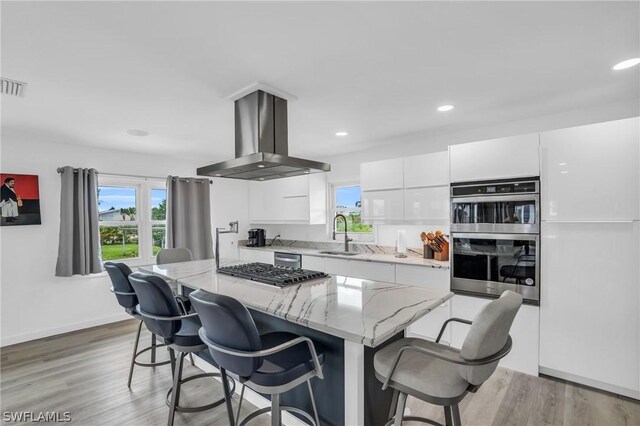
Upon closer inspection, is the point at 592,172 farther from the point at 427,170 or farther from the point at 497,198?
the point at 427,170

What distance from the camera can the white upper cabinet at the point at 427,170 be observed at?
336cm

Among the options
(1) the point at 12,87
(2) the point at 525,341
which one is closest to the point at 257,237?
(1) the point at 12,87

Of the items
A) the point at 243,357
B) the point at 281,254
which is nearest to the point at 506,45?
the point at 243,357

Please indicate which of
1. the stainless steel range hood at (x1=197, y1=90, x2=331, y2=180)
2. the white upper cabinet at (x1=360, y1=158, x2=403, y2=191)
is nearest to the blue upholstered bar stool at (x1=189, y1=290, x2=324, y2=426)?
the stainless steel range hood at (x1=197, y1=90, x2=331, y2=180)

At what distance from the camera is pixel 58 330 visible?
3789 mm

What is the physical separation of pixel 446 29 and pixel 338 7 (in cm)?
61

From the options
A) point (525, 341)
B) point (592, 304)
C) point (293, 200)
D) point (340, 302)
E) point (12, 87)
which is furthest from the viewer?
point (293, 200)

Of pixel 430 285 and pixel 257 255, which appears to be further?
pixel 257 255

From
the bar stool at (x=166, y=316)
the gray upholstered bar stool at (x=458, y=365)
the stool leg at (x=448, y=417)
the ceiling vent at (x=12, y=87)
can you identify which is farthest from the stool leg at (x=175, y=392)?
the ceiling vent at (x=12, y=87)

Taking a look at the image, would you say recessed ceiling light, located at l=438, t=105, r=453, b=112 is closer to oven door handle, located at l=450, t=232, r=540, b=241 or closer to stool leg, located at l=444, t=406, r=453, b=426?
oven door handle, located at l=450, t=232, r=540, b=241

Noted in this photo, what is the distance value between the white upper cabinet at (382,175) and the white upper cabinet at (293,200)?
38.4 inches

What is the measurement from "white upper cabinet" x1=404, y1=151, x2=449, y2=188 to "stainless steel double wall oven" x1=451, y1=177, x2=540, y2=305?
0.37 meters

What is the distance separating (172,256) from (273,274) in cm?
171

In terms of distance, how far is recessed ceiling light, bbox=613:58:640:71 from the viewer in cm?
198
